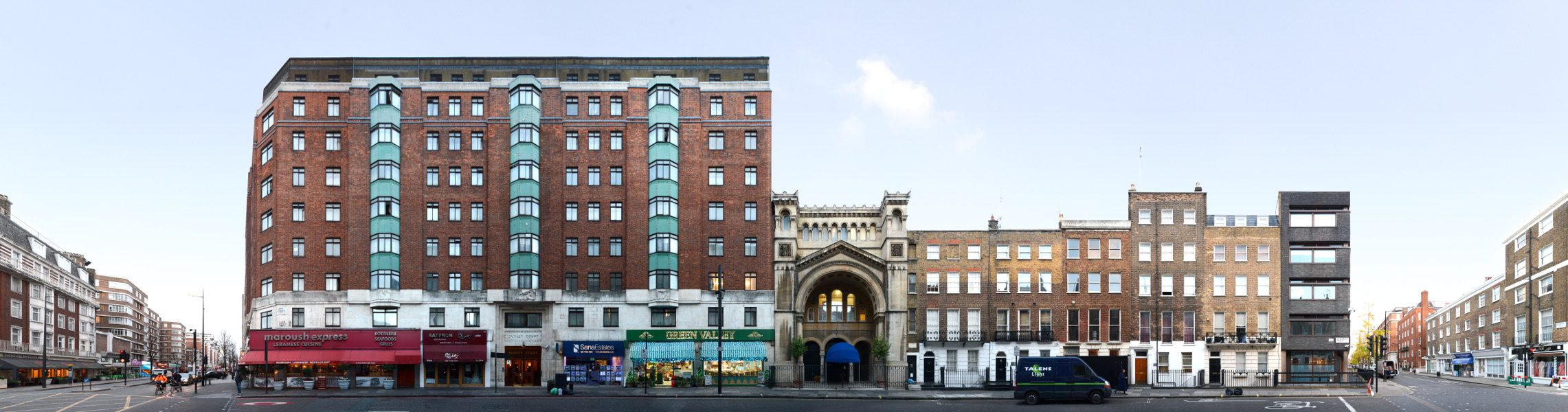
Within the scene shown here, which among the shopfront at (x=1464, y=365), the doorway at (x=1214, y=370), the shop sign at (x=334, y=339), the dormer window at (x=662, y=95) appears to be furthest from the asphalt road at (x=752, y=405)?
the shopfront at (x=1464, y=365)

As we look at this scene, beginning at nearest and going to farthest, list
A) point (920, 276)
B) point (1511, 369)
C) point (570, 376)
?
point (570, 376) < point (920, 276) < point (1511, 369)

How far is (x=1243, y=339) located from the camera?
71562 millimetres

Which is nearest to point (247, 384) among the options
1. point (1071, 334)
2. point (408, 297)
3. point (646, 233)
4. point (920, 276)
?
point (408, 297)

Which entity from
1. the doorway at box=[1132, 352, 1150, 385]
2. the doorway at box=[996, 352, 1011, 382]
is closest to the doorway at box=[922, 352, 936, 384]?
the doorway at box=[996, 352, 1011, 382]

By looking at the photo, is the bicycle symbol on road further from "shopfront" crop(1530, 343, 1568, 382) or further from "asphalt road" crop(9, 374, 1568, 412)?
"shopfront" crop(1530, 343, 1568, 382)

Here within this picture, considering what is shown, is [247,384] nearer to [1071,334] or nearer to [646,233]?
[646,233]

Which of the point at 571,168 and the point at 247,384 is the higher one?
the point at 571,168

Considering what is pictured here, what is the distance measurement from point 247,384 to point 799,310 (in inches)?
1361

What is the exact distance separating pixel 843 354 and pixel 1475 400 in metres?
33.5

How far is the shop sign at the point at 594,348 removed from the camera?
6838 cm

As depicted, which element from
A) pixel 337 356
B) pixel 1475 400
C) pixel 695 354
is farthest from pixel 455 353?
pixel 1475 400

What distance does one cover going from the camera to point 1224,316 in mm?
71875

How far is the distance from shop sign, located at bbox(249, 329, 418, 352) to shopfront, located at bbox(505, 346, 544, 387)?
570cm

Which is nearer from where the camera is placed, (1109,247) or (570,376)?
(570,376)
